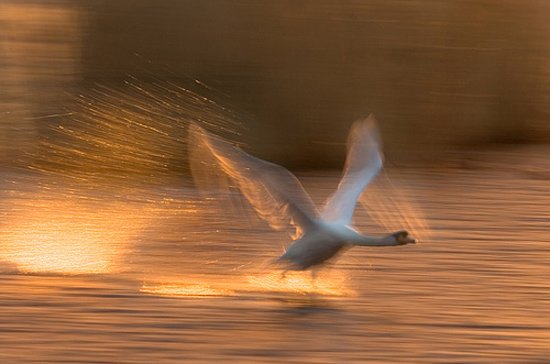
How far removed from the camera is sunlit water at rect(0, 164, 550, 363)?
6.79 metres

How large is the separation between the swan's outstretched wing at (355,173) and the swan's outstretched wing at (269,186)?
0.59 ft

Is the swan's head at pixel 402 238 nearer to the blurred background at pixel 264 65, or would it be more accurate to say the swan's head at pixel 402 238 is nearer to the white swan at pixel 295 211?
the white swan at pixel 295 211

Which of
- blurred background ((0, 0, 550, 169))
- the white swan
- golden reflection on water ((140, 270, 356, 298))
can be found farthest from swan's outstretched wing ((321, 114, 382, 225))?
blurred background ((0, 0, 550, 169))

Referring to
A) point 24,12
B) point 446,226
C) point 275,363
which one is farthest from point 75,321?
point 24,12

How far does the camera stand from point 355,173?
8109mm

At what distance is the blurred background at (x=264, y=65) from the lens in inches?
531

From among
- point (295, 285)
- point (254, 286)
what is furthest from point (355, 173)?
point (254, 286)

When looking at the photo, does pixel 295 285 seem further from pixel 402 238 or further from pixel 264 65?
pixel 264 65

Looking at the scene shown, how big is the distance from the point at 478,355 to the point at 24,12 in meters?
8.96

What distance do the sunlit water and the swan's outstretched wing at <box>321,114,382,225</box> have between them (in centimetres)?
51

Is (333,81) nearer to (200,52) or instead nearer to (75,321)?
(200,52)

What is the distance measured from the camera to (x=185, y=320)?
732cm

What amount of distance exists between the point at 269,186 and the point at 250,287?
965mm

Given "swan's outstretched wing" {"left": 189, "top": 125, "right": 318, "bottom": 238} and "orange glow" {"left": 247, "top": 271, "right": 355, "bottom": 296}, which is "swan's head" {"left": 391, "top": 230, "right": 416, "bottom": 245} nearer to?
"swan's outstretched wing" {"left": 189, "top": 125, "right": 318, "bottom": 238}
